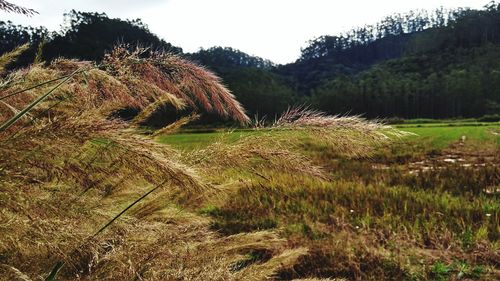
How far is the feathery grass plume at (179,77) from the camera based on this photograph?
137 cm

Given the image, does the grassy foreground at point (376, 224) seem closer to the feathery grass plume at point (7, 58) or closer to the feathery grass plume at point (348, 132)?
the feathery grass plume at point (348, 132)

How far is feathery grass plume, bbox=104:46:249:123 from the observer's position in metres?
1.37

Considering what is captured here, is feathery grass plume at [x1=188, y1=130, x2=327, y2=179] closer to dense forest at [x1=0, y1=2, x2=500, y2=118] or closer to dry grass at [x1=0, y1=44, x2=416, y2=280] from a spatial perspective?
dry grass at [x1=0, y1=44, x2=416, y2=280]

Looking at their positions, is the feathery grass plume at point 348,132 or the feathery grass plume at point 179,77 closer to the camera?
the feathery grass plume at point 348,132

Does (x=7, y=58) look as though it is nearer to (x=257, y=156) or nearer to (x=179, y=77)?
(x=179, y=77)

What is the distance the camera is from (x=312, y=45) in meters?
158

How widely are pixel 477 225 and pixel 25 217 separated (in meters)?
6.04

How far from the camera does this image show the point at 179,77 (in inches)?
57.1

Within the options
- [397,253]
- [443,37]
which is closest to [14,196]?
[397,253]

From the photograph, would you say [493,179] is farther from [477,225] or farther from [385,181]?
[477,225]

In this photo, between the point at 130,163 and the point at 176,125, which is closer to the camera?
the point at 130,163

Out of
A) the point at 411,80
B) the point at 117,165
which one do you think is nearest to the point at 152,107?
the point at 117,165

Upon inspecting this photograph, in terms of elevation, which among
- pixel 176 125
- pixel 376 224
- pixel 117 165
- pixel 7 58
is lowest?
pixel 376 224

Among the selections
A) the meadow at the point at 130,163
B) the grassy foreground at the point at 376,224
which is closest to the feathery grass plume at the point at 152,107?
the meadow at the point at 130,163
